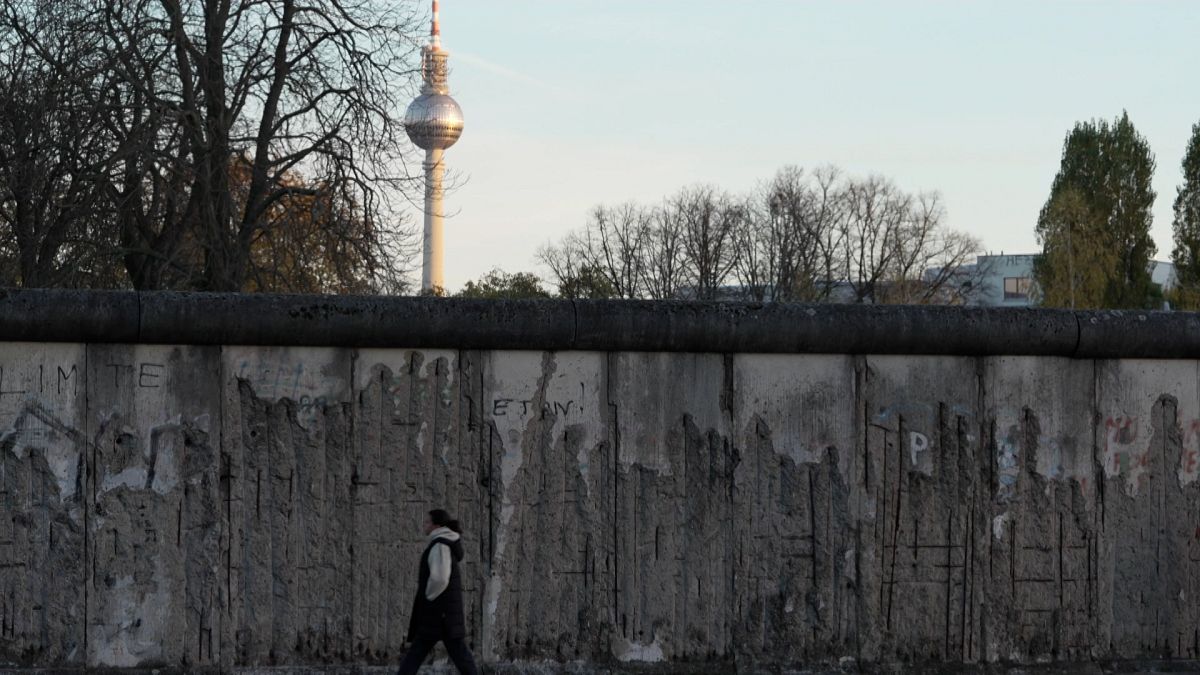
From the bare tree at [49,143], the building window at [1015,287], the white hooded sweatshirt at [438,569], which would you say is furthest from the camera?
the building window at [1015,287]

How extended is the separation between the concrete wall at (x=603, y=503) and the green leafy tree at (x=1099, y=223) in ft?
186

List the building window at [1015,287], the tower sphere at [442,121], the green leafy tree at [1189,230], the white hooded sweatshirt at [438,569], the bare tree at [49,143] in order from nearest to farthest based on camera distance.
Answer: the white hooded sweatshirt at [438,569] → the bare tree at [49,143] → the green leafy tree at [1189,230] → the building window at [1015,287] → the tower sphere at [442,121]

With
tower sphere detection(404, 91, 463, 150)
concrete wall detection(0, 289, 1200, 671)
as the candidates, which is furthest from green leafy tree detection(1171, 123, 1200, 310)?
tower sphere detection(404, 91, 463, 150)

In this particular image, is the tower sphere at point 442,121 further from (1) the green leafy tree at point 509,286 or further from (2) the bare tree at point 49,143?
(2) the bare tree at point 49,143

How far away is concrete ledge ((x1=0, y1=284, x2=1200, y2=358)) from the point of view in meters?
8.59

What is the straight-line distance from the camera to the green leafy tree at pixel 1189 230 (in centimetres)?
6141

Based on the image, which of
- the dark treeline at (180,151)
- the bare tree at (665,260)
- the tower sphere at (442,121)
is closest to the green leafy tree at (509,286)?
the bare tree at (665,260)

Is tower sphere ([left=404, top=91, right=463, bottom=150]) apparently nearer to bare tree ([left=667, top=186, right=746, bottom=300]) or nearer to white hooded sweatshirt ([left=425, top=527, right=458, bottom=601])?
bare tree ([left=667, top=186, right=746, bottom=300])

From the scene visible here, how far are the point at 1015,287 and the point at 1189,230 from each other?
174 feet

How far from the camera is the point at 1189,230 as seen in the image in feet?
204

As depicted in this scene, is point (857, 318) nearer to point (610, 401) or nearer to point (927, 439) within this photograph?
point (927, 439)

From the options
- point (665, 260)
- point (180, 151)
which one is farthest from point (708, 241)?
point (180, 151)

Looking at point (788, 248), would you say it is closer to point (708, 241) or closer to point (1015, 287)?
point (708, 241)

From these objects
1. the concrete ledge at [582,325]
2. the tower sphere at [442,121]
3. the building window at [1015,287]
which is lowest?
the concrete ledge at [582,325]
